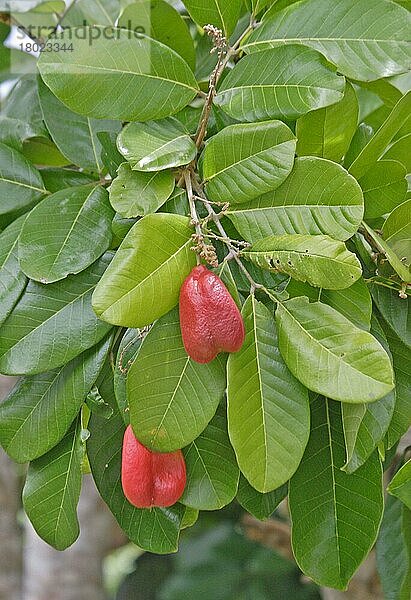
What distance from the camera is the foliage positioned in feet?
2.03

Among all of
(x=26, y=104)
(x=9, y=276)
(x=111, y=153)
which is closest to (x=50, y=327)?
(x=9, y=276)

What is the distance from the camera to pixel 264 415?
619mm

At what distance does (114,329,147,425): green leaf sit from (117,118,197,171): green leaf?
0.45 ft

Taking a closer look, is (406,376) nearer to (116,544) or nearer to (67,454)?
(67,454)

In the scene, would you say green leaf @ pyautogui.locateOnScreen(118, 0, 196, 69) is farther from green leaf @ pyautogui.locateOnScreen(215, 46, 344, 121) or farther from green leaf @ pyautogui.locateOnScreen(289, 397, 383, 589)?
green leaf @ pyautogui.locateOnScreen(289, 397, 383, 589)

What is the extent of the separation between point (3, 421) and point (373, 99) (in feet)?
2.07

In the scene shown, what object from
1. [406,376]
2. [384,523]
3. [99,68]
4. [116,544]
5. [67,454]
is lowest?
[116,544]

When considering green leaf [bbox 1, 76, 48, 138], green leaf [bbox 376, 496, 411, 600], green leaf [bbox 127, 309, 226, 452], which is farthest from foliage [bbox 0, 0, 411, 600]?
green leaf [bbox 376, 496, 411, 600]

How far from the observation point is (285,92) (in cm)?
69

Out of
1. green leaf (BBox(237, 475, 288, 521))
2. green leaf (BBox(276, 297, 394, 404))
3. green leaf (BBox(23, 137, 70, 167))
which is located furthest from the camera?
green leaf (BBox(23, 137, 70, 167))

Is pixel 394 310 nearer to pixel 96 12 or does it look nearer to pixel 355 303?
pixel 355 303

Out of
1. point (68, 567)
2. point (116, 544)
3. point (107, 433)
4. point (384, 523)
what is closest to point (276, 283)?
point (107, 433)

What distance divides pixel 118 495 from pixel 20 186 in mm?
314

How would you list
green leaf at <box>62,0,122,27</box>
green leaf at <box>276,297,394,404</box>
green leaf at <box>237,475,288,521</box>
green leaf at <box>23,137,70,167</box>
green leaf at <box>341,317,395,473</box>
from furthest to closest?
green leaf at <box>62,0,122,27</box> < green leaf at <box>23,137,70,167</box> < green leaf at <box>237,475,288,521</box> < green leaf at <box>341,317,395,473</box> < green leaf at <box>276,297,394,404</box>
